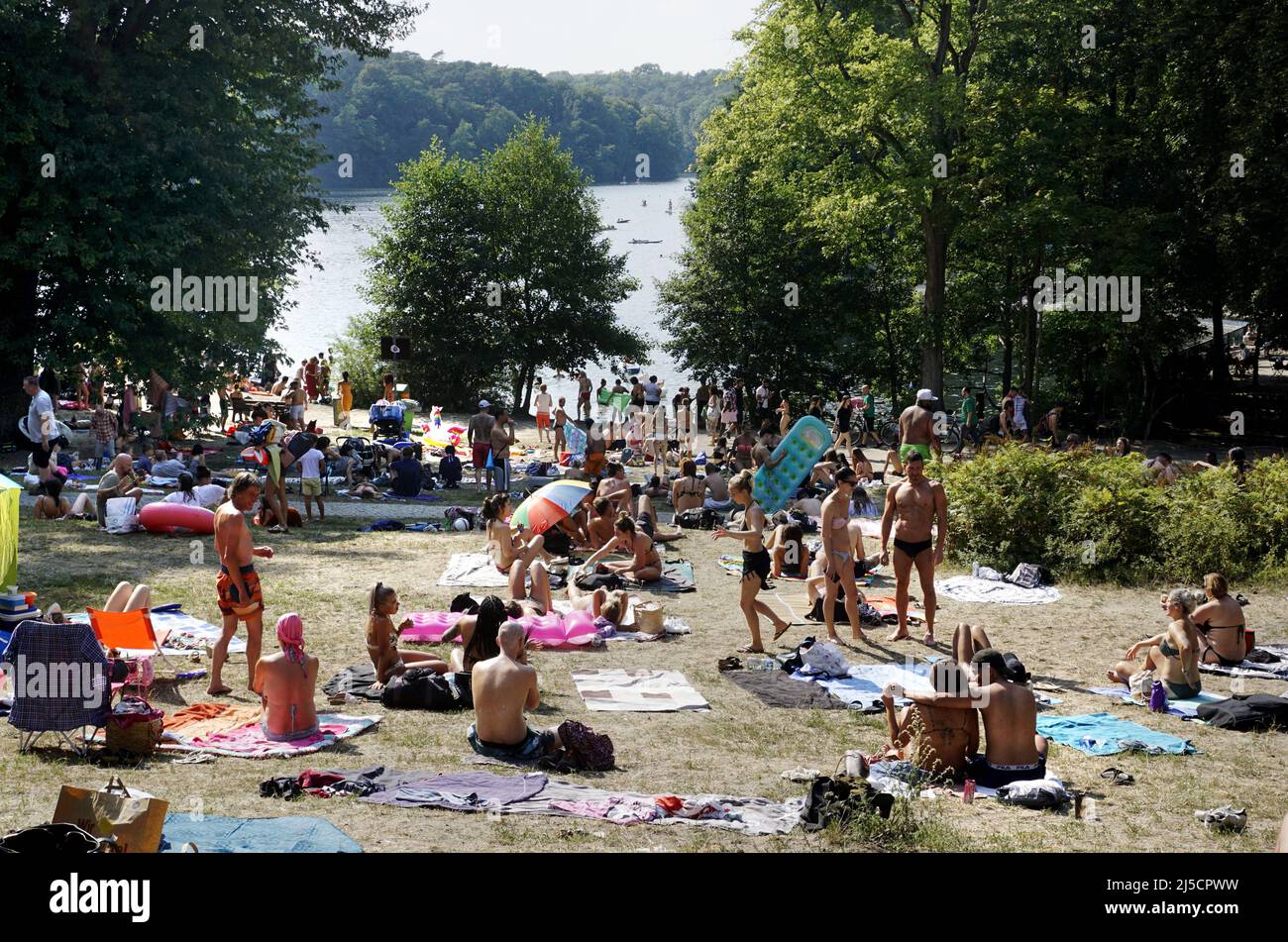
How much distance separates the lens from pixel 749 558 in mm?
12453

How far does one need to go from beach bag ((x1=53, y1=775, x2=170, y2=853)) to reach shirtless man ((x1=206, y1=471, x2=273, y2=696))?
12.0 ft

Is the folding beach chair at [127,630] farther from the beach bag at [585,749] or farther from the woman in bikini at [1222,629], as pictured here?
the woman in bikini at [1222,629]

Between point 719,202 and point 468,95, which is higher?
point 468,95

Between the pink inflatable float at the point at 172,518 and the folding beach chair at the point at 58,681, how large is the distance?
327 inches

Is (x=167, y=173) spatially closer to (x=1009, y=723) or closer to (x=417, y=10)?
(x=417, y=10)

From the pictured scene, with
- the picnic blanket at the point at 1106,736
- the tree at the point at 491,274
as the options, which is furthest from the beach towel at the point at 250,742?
the tree at the point at 491,274

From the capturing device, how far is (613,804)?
8.18 meters

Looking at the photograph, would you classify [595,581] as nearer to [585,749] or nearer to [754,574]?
[754,574]

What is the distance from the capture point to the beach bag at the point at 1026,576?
15.9 m

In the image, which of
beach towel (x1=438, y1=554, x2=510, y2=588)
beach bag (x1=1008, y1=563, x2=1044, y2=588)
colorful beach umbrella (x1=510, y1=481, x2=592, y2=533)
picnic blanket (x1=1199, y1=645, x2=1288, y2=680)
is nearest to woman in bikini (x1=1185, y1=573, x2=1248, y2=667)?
picnic blanket (x1=1199, y1=645, x2=1288, y2=680)

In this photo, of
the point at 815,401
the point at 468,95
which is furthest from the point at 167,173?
the point at 468,95

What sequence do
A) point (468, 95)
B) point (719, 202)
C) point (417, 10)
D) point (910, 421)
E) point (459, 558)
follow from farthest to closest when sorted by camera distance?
point (468, 95), point (719, 202), point (417, 10), point (910, 421), point (459, 558)

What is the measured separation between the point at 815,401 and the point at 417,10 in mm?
12203

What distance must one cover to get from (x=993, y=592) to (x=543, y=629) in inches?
227
